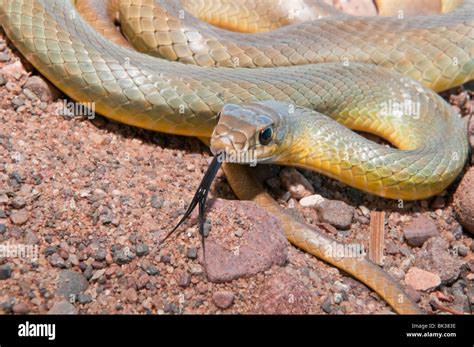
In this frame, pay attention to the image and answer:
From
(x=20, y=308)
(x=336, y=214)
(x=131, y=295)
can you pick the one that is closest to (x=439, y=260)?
(x=336, y=214)

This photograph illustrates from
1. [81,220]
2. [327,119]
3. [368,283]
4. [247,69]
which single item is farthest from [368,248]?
[81,220]

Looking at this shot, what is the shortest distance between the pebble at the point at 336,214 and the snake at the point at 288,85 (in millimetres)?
225

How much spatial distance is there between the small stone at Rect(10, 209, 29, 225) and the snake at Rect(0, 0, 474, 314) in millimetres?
1139

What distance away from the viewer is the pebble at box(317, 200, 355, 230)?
4.63 metres

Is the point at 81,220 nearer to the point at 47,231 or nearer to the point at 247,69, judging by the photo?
the point at 47,231

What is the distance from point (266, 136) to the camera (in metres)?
4.23

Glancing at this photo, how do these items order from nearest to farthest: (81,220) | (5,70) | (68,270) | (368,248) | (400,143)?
(68,270) < (81,220) < (368,248) < (5,70) < (400,143)

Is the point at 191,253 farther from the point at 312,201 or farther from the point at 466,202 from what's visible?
the point at 466,202

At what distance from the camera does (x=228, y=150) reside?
4.02 m

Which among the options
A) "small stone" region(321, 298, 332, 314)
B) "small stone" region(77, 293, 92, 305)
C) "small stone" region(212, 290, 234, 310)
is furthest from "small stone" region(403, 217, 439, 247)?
"small stone" region(77, 293, 92, 305)

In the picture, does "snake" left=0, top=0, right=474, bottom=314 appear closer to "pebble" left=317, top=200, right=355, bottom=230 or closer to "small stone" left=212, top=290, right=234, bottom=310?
"pebble" left=317, top=200, right=355, bottom=230

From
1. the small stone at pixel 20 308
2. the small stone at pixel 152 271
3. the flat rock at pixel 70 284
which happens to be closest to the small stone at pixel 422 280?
the small stone at pixel 152 271

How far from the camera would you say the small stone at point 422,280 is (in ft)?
14.0

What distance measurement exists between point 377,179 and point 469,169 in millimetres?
952
